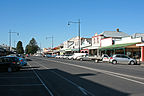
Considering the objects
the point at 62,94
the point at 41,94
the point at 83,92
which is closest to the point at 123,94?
the point at 83,92

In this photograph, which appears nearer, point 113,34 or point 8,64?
point 8,64

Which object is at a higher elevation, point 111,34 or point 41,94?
point 111,34

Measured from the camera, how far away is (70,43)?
354ft

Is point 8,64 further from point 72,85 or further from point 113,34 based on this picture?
point 113,34

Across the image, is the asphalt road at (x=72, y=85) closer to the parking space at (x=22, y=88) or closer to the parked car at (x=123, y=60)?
the parking space at (x=22, y=88)

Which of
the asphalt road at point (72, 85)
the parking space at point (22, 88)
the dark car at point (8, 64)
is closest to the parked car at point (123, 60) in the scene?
the asphalt road at point (72, 85)

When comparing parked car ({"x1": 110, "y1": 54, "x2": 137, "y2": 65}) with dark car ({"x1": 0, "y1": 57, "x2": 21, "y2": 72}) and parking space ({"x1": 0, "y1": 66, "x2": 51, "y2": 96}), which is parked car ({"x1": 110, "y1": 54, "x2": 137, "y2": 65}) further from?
parking space ({"x1": 0, "y1": 66, "x2": 51, "y2": 96})


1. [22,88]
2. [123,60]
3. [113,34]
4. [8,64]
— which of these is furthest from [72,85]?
[113,34]

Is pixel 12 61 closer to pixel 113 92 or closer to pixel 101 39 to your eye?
pixel 113 92

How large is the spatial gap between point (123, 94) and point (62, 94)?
8.46 ft

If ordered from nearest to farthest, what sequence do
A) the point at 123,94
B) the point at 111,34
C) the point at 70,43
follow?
the point at 123,94
the point at 111,34
the point at 70,43

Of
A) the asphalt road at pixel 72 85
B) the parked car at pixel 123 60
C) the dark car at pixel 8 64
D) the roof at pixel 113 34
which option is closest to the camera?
the asphalt road at pixel 72 85

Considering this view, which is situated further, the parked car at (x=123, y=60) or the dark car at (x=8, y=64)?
the parked car at (x=123, y=60)

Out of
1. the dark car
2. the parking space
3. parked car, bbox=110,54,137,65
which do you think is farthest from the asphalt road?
parked car, bbox=110,54,137,65
